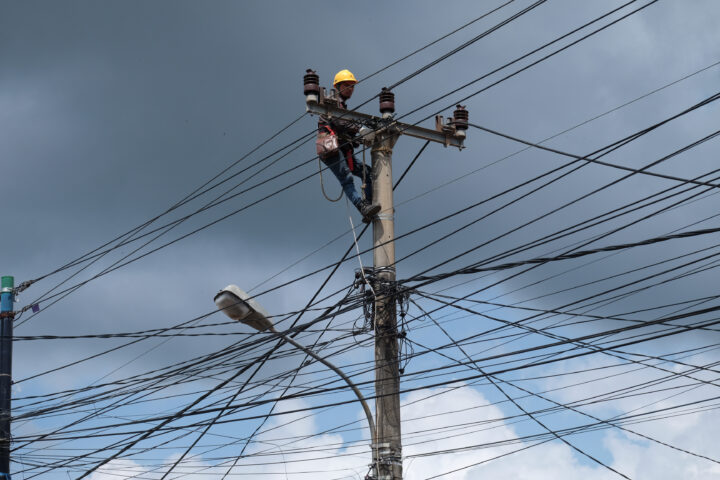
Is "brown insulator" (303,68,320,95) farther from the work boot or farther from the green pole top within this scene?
the green pole top

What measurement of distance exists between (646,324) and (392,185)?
4.22 metres

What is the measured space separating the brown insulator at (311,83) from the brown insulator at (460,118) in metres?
1.96

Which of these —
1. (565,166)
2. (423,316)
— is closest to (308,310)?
(423,316)

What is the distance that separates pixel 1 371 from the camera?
60.1 ft

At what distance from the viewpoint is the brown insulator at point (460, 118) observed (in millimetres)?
14469

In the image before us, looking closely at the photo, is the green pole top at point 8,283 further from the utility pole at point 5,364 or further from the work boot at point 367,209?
the work boot at point 367,209

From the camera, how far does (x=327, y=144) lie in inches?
547

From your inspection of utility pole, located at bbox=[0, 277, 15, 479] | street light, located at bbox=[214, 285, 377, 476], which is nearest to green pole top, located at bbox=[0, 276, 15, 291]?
utility pole, located at bbox=[0, 277, 15, 479]

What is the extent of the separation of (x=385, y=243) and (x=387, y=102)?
6.18 ft

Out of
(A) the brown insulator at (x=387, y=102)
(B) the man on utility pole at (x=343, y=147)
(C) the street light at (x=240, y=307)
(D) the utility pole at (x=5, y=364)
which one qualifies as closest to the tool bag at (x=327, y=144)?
(B) the man on utility pole at (x=343, y=147)

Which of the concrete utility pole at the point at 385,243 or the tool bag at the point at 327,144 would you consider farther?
the tool bag at the point at 327,144

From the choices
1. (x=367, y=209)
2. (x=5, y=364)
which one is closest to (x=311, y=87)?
(x=367, y=209)

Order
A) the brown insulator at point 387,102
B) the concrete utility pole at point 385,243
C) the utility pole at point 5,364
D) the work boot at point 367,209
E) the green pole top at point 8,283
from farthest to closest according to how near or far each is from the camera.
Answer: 1. the green pole top at point 8,283
2. the utility pole at point 5,364
3. the brown insulator at point 387,102
4. the work boot at point 367,209
5. the concrete utility pole at point 385,243

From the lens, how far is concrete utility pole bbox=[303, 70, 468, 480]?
12195 millimetres
